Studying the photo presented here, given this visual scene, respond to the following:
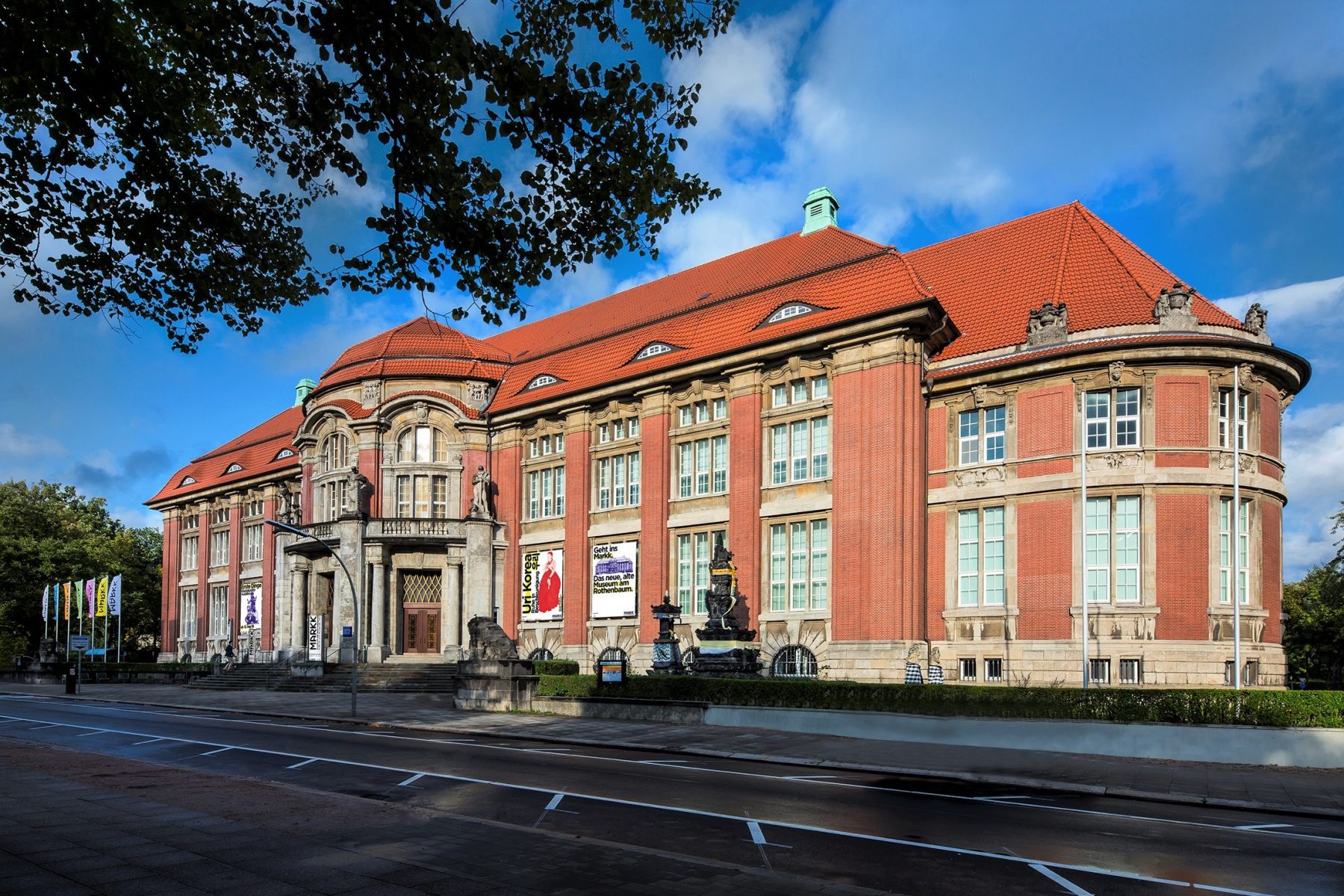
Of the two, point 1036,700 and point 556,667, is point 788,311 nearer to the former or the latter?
point 556,667

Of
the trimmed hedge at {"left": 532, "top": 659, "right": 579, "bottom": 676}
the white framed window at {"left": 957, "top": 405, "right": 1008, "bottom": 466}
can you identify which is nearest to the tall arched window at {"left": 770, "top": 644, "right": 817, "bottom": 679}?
the trimmed hedge at {"left": 532, "top": 659, "right": 579, "bottom": 676}

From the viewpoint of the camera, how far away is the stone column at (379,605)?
4688cm

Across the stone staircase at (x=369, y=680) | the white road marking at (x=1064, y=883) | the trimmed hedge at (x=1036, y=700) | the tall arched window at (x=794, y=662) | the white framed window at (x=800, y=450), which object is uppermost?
the white framed window at (x=800, y=450)

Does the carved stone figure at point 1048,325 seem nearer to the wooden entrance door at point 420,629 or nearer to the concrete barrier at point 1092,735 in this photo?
the concrete barrier at point 1092,735

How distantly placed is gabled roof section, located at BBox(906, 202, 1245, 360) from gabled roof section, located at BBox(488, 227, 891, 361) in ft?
12.0

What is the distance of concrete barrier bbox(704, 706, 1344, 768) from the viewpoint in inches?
740

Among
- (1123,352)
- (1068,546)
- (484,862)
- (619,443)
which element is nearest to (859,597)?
(1068,546)

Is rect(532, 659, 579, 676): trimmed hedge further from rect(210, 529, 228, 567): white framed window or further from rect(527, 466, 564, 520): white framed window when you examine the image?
rect(210, 529, 228, 567): white framed window

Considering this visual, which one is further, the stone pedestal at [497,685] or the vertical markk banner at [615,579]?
the vertical markk banner at [615,579]

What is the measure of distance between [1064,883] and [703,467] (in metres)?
30.5

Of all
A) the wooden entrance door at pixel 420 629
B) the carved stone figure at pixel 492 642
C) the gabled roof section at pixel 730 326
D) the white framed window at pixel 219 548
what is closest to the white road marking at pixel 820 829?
the carved stone figure at pixel 492 642

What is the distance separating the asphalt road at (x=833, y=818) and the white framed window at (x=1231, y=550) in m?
17.5

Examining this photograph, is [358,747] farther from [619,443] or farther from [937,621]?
[619,443]

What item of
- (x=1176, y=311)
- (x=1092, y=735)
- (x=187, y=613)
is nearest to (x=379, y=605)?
(x=187, y=613)
